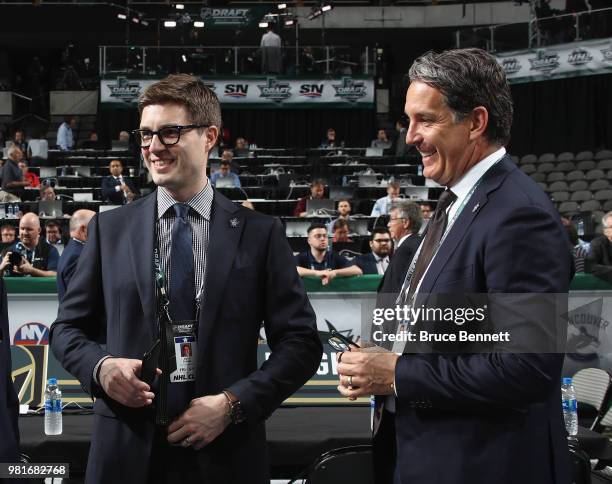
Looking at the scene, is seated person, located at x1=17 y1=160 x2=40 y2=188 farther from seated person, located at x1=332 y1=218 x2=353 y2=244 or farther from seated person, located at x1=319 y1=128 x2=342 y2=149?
seated person, located at x1=332 y1=218 x2=353 y2=244

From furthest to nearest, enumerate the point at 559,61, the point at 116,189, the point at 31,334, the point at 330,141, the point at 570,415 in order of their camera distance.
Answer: the point at 330,141
the point at 559,61
the point at 116,189
the point at 31,334
the point at 570,415

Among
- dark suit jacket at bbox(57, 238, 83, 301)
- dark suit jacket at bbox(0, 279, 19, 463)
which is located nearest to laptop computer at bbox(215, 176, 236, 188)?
dark suit jacket at bbox(57, 238, 83, 301)

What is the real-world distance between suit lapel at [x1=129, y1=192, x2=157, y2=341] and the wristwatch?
25 centimetres

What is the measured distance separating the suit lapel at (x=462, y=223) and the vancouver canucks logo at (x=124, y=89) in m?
19.0

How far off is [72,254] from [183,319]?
3904 millimetres

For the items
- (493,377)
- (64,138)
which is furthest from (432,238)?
(64,138)

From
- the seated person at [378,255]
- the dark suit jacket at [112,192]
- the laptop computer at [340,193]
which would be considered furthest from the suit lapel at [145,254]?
the laptop computer at [340,193]

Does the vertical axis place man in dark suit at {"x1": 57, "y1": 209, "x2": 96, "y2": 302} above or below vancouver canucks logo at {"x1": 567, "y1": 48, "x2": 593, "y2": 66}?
below

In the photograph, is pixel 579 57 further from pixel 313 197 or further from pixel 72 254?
pixel 72 254

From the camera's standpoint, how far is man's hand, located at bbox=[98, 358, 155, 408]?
2.02m

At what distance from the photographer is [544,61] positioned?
18.5 metres

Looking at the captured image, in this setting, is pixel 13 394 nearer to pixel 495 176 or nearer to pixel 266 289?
pixel 266 289

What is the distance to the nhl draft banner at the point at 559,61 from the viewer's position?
1752 cm

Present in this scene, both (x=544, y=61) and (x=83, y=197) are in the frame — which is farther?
(x=544, y=61)
